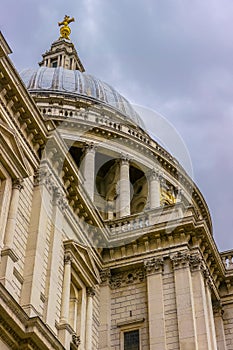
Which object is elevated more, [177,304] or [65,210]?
[65,210]

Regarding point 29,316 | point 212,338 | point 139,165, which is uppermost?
point 139,165

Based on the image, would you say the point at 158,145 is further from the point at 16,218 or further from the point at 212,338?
the point at 16,218

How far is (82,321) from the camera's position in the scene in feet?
75.6

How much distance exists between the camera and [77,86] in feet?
165

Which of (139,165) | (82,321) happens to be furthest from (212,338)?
(139,165)

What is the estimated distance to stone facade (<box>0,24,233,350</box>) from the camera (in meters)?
19.5

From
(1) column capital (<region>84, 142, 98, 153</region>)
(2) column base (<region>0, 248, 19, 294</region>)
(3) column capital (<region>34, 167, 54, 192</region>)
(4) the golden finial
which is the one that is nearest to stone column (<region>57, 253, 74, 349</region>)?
(3) column capital (<region>34, 167, 54, 192</region>)

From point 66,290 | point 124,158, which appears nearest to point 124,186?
point 124,158

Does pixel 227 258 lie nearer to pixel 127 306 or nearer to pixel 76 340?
pixel 127 306

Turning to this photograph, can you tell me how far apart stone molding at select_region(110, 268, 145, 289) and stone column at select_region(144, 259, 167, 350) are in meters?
0.46

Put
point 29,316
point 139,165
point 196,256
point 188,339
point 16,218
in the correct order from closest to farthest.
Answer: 1. point 29,316
2. point 16,218
3. point 188,339
4. point 196,256
5. point 139,165

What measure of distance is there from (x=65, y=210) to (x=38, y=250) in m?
3.61

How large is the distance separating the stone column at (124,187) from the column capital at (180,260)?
50.8ft

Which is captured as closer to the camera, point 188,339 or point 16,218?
point 16,218
